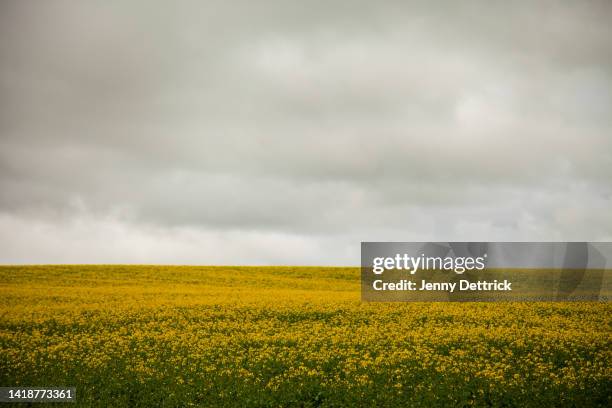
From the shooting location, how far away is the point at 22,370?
21.5 m

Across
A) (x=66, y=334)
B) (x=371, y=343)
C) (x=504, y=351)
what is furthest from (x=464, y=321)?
(x=66, y=334)

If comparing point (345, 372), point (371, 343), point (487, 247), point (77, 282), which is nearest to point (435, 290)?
point (487, 247)

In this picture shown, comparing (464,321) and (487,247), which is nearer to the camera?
(464,321)

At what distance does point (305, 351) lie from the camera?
23016 mm

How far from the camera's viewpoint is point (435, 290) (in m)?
43.4

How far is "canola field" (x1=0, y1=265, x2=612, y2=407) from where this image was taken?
18.4m

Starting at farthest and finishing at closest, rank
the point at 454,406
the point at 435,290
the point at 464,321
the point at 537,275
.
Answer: the point at 537,275
the point at 435,290
the point at 464,321
the point at 454,406

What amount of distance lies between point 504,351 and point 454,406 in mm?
7557

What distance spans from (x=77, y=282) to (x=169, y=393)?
38.0 metres

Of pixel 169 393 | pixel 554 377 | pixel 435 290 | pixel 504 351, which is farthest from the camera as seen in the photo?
pixel 435 290

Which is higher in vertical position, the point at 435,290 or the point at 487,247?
the point at 487,247

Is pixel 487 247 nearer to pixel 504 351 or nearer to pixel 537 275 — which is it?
pixel 537 275

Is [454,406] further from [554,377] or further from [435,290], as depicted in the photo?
[435,290]

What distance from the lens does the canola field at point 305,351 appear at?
1844 cm
